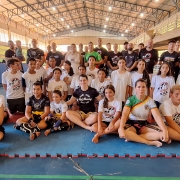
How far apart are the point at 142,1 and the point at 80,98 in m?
16.3

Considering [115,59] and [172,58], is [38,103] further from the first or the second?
[172,58]

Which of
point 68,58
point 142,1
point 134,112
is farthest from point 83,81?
point 142,1

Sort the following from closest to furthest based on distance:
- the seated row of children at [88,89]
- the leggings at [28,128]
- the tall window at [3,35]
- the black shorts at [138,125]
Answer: the black shorts at [138,125]
the leggings at [28,128]
the seated row of children at [88,89]
the tall window at [3,35]

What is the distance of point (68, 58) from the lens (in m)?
6.07

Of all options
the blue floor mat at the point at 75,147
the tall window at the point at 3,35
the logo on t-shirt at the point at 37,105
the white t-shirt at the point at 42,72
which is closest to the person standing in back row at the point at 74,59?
the white t-shirt at the point at 42,72

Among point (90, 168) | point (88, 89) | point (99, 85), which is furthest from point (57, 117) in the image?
point (90, 168)

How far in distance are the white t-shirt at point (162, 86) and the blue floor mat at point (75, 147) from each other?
1372 millimetres

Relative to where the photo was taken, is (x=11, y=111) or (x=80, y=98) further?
(x=11, y=111)

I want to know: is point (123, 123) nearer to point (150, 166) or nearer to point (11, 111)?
point (150, 166)

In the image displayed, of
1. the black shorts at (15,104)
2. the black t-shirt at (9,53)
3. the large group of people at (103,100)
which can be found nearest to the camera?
the large group of people at (103,100)

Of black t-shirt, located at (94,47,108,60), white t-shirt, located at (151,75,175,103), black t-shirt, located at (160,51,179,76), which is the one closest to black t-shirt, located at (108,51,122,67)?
black t-shirt, located at (94,47,108,60)

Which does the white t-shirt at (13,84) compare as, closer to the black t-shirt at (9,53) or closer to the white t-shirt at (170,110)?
the black t-shirt at (9,53)

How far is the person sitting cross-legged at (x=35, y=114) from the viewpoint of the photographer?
3.82m

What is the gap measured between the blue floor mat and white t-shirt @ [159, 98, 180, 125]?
50 centimetres
